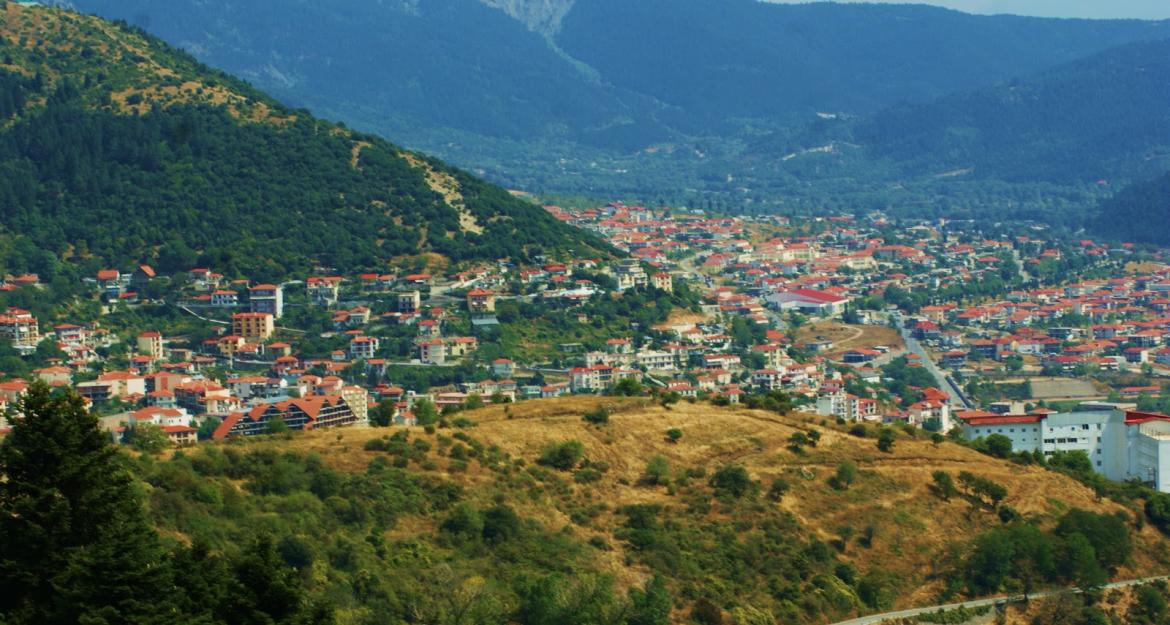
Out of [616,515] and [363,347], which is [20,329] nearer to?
[363,347]

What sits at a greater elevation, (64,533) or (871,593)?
(64,533)

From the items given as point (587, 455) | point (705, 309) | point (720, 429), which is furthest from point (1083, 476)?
point (705, 309)

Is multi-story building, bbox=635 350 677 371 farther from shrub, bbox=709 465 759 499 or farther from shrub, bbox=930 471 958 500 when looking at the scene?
shrub, bbox=709 465 759 499

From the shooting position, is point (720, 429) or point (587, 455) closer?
point (587, 455)

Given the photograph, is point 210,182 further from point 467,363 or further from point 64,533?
point 64,533

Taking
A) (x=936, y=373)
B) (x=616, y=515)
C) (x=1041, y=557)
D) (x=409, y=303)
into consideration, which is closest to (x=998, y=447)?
(x=1041, y=557)

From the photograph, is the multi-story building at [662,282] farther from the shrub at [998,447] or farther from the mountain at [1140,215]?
the mountain at [1140,215]

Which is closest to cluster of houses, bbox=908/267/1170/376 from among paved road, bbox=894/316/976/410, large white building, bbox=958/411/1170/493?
paved road, bbox=894/316/976/410
